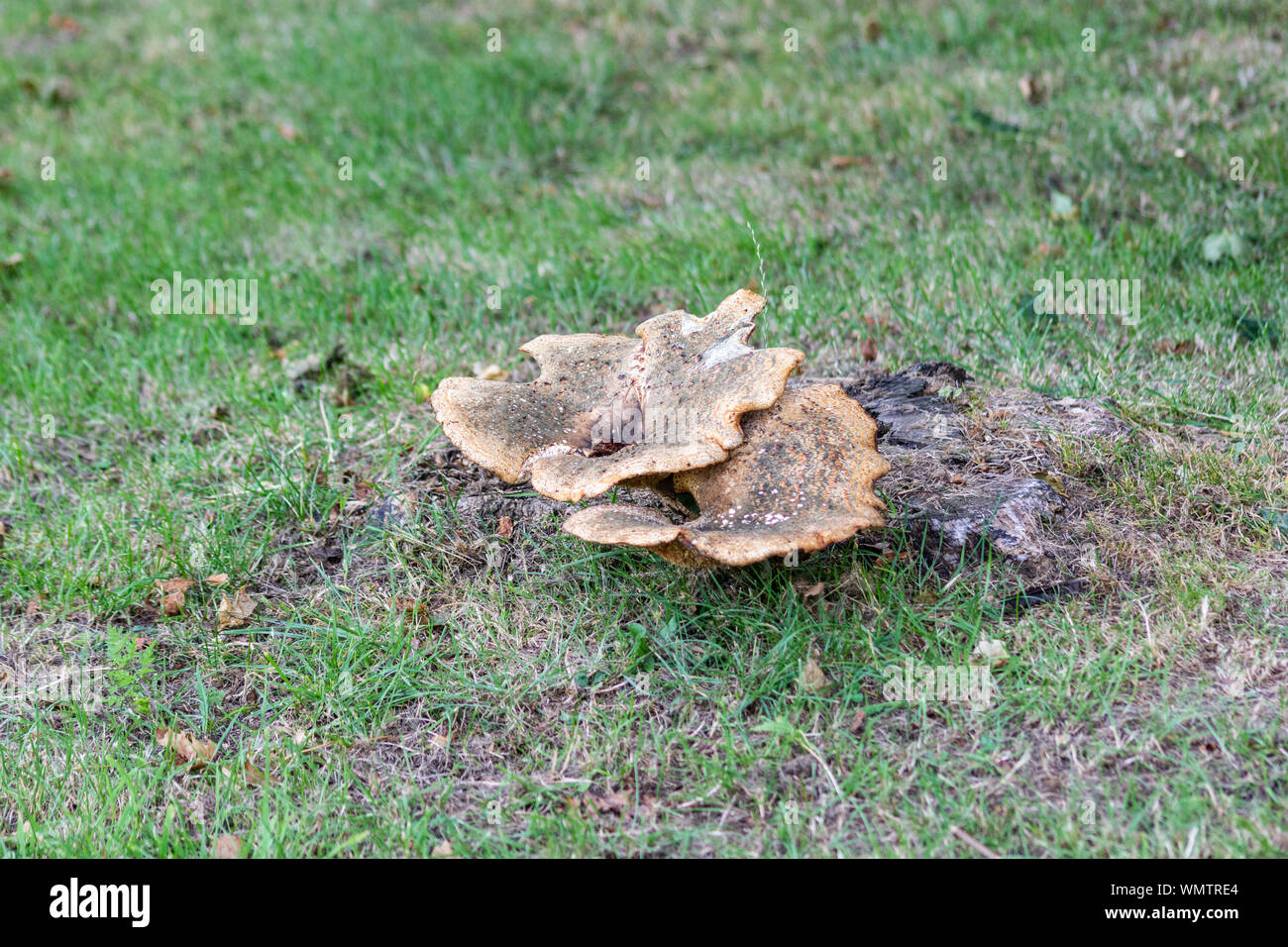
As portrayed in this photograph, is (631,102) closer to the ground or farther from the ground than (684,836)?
farther from the ground

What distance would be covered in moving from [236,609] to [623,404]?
1622 millimetres

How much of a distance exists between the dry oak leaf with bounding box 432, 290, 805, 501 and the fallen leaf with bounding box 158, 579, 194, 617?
51.0 inches

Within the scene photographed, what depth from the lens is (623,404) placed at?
10.9 ft

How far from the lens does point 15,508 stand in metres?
4.39

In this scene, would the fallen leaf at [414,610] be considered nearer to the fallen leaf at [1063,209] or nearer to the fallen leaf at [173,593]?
the fallen leaf at [173,593]

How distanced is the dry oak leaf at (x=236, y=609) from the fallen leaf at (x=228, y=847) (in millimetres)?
967

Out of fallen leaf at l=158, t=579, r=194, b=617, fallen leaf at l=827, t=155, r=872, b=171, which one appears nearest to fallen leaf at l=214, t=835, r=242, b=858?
fallen leaf at l=158, t=579, r=194, b=617

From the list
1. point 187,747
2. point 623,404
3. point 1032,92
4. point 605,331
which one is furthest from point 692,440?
point 1032,92

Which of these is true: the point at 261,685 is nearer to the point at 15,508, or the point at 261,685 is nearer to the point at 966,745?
the point at 15,508

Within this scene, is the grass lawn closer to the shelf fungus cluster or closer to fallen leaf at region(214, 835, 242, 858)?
fallen leaf at region(214, 835, 242, 858)

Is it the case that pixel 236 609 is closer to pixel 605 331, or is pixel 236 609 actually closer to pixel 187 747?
pixel 187 747
